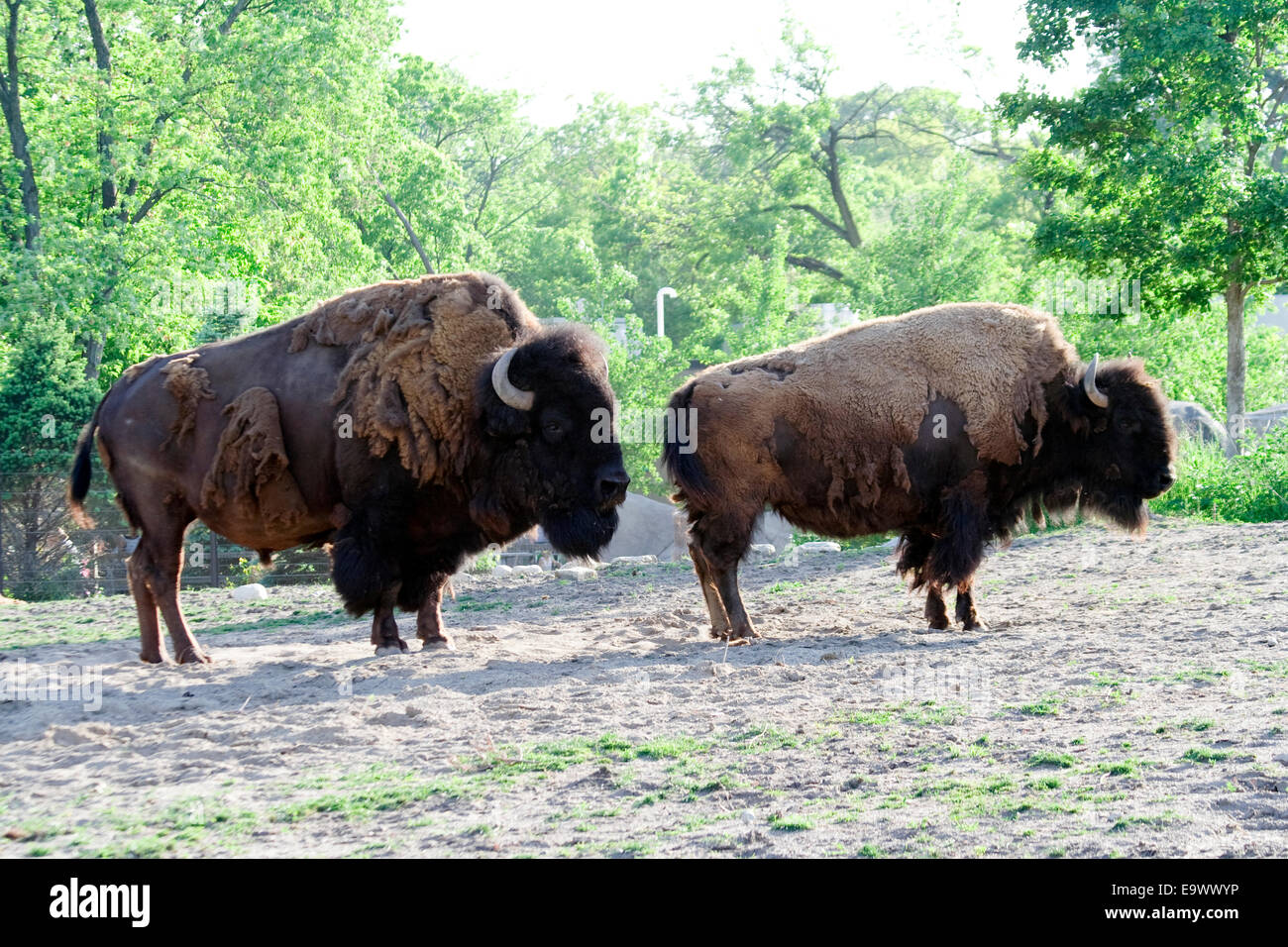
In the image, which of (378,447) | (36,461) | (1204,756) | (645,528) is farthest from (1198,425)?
(36,461)

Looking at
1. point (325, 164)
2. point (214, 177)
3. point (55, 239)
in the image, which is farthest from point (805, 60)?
point (55, 239)

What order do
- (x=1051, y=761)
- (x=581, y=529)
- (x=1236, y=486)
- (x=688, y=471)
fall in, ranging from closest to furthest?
(x=1051, y=761) → (x=581, y=529) → (x=688, y=471) → (x=1236, y=486)

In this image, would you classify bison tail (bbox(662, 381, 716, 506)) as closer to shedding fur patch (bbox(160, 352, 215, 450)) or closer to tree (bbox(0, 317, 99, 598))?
shedding fur patch (bbox(160, 352, 215, 450))


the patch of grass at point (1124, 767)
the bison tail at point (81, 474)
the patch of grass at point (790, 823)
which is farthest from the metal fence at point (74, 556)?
the patch of grass at point (1124, 767)

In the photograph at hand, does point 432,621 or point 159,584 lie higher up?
point 159,584

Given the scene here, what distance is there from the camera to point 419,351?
8859 millimetres

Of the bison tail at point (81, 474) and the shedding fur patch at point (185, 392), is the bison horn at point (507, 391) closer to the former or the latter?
the shedding fur patch at point (185, 392)

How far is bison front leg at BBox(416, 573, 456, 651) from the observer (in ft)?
29.7

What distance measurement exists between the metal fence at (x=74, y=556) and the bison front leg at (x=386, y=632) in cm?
976

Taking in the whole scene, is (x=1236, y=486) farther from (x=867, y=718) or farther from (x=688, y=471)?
(x=867, y=718)

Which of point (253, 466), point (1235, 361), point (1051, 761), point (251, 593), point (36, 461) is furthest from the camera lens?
point (36, 461)

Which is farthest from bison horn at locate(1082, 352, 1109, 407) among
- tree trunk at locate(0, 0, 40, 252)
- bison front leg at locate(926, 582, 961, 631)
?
tree trunk at locate(0, 0, 40, 252)

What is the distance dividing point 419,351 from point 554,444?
4.06 ft
